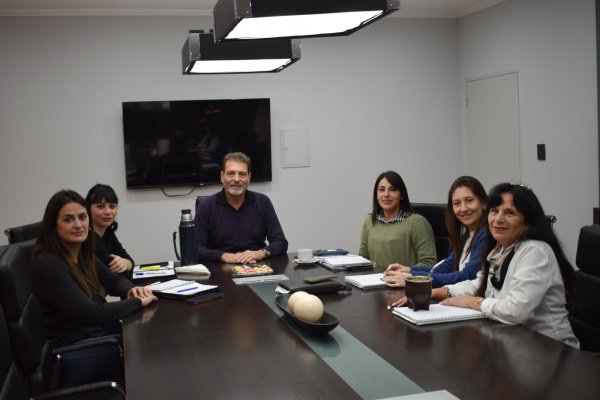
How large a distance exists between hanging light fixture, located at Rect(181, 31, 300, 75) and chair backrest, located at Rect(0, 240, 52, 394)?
1.31 metres

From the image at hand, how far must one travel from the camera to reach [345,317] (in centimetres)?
223

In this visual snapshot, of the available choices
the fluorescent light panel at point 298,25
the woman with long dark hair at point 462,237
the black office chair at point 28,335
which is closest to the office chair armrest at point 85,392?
the black office chair at point 28,335

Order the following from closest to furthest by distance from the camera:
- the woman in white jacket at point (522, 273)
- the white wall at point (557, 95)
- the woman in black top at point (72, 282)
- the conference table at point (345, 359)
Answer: the conference table at point (345, 359), the woman in white jacket at point (522, 273), the woman in black top at point (72, 282), the white wall at point (557, 95)

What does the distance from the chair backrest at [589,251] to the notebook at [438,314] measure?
53 cm

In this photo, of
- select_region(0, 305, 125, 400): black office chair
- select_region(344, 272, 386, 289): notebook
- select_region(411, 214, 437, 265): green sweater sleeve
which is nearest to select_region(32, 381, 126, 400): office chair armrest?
select_region(0, 305, 125, 400): black office chair

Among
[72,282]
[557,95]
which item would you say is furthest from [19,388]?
[557,95]

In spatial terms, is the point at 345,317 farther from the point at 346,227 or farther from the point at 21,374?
the point at 346,227

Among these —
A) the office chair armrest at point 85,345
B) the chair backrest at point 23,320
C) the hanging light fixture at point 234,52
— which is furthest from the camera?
the hanging light fixture at point 234,52

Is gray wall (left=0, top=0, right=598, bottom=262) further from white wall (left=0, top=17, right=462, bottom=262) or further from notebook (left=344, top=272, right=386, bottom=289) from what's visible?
notebook (left=344, top=272, right=386, bottom=289)

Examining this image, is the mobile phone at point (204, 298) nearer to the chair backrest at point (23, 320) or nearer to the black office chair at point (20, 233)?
the chair backrest at point (23, 320)

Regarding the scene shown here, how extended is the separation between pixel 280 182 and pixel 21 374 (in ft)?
12.9

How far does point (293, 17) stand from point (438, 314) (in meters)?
1.15

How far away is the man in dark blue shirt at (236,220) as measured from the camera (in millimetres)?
3750

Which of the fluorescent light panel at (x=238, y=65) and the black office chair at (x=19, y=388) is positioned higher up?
the fluorescent light panel at (x=238, y=65)
